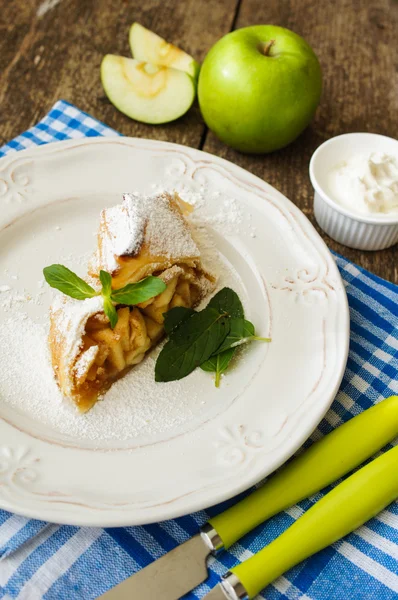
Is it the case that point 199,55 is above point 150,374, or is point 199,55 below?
above

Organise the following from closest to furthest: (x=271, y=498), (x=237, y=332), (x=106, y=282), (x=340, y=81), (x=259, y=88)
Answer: (x=271, y=498) → (x=106, y=282) → (x=237, y=332) → (x=259, y=88) → (x=340, y=81)

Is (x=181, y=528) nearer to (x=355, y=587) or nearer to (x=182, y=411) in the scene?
(x=182, y=411)

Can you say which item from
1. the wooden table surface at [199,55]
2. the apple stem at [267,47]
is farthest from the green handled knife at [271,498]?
the apple stem at [267,47]

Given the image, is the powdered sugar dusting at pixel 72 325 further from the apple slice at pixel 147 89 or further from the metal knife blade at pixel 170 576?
the apple slice at pixel 147 89

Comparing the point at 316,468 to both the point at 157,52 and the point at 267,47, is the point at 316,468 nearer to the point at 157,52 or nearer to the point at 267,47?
→ the point at 267,47

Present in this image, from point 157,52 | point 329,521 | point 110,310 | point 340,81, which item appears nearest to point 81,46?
point 157,52

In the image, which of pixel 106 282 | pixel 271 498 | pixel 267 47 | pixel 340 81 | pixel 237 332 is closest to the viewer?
pixel 271 498

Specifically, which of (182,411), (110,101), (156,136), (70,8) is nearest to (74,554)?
(182,411)
